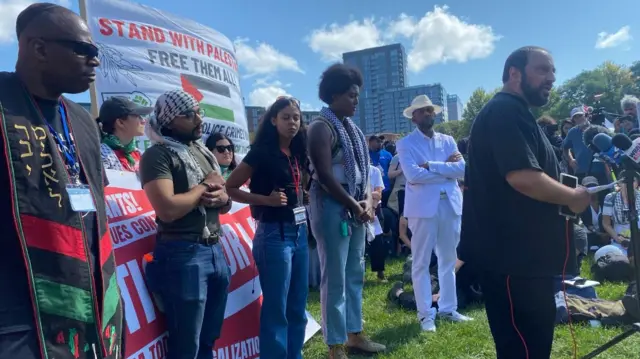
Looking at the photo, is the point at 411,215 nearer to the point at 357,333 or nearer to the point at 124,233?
the point at 357,333

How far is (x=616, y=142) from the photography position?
2.54 m

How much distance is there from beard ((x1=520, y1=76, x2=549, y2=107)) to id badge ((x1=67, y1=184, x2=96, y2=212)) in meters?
2.18

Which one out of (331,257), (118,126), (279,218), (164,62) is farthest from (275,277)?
(164,62)

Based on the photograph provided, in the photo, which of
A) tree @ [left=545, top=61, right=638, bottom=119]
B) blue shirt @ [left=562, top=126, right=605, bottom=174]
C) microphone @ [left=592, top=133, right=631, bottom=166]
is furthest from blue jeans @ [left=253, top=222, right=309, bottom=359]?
tree @ [left=545, top=61, right=638, bottom=119]

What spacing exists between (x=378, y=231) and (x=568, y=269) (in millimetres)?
3911

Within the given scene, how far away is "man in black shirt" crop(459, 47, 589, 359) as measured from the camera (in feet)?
7.52

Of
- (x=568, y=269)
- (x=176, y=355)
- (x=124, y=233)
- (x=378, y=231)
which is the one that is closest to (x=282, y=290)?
(x=176, y=355)

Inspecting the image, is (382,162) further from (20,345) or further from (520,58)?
(20,345)

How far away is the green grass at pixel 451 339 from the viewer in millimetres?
3764

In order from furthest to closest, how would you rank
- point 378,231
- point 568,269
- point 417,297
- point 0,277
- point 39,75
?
1. point 378,231
2. point 417,297
3. point 568,269
4. point 39,75
5. point 0,277

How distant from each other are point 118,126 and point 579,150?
7920 mm

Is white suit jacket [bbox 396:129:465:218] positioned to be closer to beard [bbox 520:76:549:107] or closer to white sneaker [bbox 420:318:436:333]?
white sneaker [bbox 420:318:436:333]

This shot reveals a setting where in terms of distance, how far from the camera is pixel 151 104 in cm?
398

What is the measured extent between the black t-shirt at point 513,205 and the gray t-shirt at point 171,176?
157 cm
